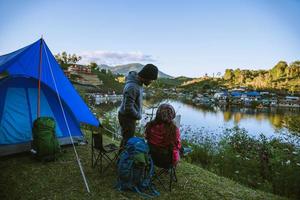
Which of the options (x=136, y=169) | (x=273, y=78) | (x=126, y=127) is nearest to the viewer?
(x=136, y=169)

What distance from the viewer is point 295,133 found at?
23.4ft

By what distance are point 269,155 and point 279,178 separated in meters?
1.16

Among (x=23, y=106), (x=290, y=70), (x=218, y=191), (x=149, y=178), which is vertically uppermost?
(x=290, y=70)

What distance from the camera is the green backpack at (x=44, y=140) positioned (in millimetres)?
4992

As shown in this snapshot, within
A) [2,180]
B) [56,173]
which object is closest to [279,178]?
[56,173]

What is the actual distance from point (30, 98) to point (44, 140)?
1.29 m

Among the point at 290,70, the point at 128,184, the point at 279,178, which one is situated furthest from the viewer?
the point at 290,70

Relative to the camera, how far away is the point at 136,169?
153 inches

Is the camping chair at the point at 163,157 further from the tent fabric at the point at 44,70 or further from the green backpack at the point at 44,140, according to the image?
the tent fabric at the point at 44,70

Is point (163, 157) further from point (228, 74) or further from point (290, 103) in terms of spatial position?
point (228, 74)

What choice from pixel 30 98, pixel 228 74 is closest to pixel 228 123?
pixel 30 98

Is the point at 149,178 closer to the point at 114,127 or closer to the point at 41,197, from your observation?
the point at 41,197

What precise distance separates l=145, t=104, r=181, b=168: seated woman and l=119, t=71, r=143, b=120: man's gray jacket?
427 mm

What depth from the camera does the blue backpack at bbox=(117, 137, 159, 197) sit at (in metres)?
3.84
